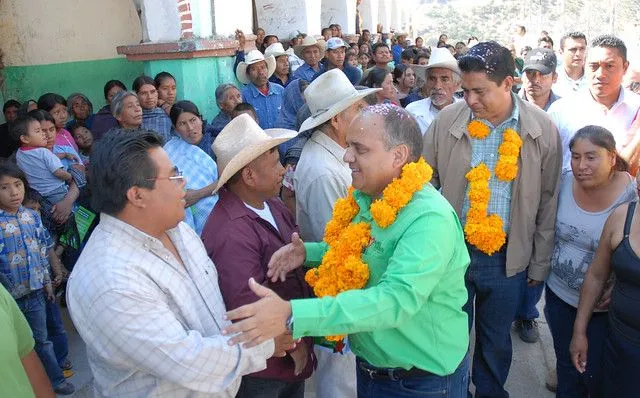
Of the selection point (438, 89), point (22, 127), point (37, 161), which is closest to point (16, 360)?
point (37, 161)

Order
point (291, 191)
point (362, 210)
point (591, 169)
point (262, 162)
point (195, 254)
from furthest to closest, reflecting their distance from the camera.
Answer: point (291, 191), point (591, 169), point (262, 162), point (362, 210), point (195, 254)

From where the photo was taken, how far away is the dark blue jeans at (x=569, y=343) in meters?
3.03

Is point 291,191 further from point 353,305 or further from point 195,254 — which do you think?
point 353,305

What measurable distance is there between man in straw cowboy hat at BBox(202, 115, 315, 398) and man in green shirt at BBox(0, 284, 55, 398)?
0.75 meters

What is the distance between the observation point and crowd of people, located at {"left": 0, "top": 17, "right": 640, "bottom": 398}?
1.88 meters

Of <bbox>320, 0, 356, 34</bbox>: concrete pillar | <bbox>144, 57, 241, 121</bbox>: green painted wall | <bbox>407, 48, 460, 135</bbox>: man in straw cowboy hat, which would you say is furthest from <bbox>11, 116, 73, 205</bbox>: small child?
<bbox>320, 0, 356, 34</bbox>: concrete pillar

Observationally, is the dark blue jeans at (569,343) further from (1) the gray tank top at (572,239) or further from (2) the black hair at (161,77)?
(2) the black hair at (161,77)

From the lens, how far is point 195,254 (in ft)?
7.17

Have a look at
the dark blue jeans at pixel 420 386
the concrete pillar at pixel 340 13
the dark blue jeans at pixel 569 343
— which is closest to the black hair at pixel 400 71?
the dark blue jeans at pixel 569 343

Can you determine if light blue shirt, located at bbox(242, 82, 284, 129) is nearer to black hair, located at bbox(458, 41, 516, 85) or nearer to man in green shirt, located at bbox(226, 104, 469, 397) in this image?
black hair, located at bbox(458, 41, 516, 85)

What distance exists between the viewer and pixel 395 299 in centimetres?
188

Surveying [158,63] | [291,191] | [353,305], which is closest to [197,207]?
[291,191]

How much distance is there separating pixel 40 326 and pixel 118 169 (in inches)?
96.6

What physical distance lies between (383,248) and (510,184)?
4.58 ft
